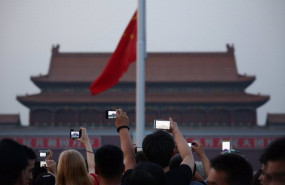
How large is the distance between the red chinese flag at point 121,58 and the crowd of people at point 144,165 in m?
7.53

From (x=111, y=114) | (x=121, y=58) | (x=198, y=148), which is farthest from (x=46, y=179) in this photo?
(x=121, y=58)

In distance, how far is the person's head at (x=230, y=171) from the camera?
2613 millimetres

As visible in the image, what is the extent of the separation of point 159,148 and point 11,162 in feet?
3.62

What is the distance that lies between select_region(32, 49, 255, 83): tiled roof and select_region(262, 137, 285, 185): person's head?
1219 inches

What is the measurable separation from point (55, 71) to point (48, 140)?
591 centimetres

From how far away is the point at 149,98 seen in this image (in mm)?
32781

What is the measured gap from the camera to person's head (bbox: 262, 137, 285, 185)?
2.13 metres

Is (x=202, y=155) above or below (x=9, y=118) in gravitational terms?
below

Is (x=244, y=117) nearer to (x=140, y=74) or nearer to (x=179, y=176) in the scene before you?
(x=140, y=74)

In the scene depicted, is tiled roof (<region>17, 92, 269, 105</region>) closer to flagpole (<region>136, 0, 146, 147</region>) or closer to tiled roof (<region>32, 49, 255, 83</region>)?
tiled roof (<region>32, 49, 255, 83</region>)

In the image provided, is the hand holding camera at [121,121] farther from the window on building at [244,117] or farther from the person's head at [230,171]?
the window on building at [244,117]

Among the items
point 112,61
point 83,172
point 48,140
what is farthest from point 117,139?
point 83,172

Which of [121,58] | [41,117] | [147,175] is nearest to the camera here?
[147,175]

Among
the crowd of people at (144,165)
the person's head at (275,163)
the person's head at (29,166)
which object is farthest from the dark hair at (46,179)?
the person's head at (275,163)
